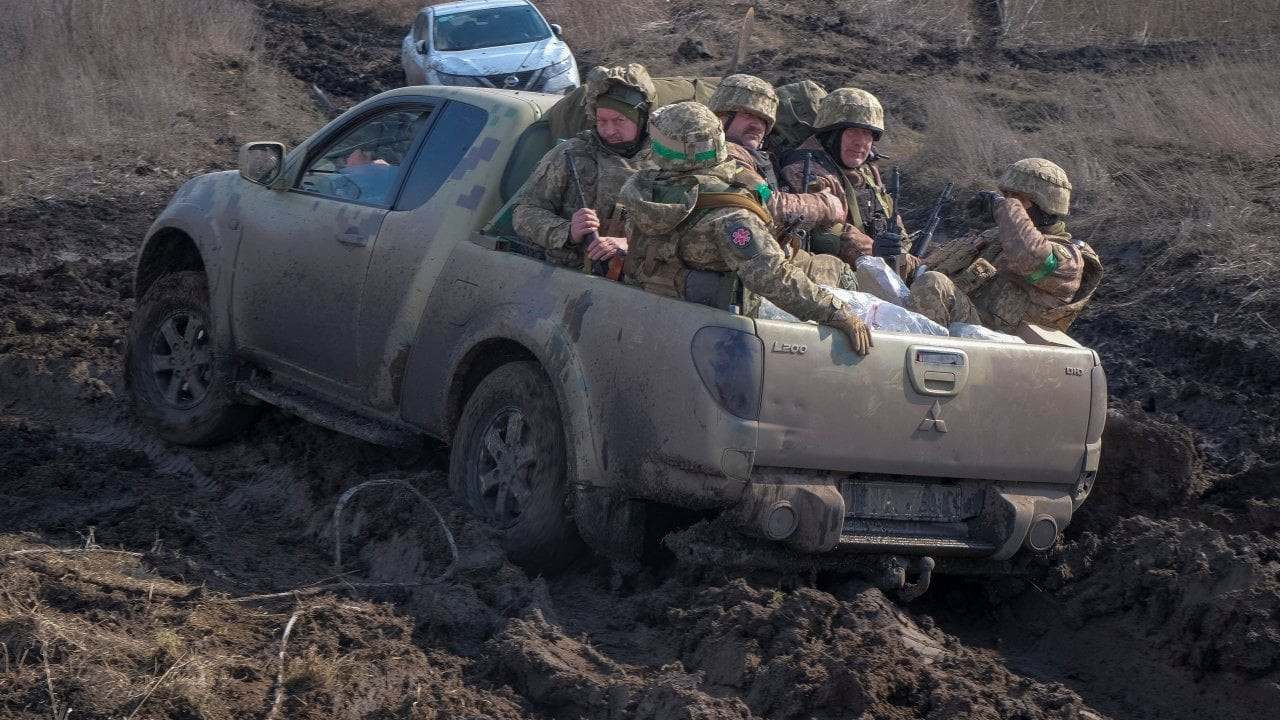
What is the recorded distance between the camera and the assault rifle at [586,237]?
228 inches

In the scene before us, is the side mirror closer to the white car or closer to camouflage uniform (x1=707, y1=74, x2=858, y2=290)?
camouflage uniform (x1=707, y1=74, x2=858, y2=290)

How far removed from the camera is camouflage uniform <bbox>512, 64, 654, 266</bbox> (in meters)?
6.00

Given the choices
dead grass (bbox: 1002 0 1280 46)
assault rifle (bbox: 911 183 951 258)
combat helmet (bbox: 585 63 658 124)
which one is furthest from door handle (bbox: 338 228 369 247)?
dead grass (bbox: 1002 0 1280 46)

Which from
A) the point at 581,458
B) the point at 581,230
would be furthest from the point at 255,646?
the point at 581,230

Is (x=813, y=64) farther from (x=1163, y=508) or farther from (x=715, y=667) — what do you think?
(x=715, y=667)

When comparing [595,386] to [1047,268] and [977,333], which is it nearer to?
[977,333]

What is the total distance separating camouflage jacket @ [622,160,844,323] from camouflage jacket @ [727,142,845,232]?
56cm

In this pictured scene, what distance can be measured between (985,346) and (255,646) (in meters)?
2.57

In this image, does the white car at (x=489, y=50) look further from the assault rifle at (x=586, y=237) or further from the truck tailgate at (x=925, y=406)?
the truck tailgate at (x=925, y=406)

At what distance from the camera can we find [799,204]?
6430mm

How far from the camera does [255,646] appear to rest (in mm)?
4797

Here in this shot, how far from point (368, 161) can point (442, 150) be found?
486mm

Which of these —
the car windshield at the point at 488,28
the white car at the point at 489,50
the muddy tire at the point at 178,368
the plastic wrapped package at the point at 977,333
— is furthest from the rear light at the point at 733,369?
the car windshield at the point at 488,28

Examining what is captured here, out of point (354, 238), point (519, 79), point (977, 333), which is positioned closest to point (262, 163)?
point (354, 238)
